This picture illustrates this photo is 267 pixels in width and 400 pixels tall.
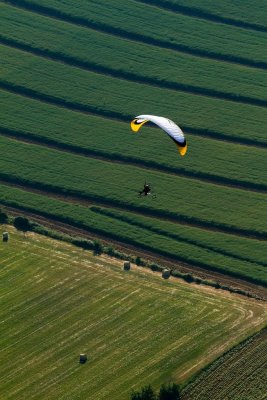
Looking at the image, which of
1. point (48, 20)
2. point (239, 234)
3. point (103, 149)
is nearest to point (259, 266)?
point (239, 234)

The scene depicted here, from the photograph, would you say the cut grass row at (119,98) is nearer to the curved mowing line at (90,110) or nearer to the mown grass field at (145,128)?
the curved mowing line at (90,110)

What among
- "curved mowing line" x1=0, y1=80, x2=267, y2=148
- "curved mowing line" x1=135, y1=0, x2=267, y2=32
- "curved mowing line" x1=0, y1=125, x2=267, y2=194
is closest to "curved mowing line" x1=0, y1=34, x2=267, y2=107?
"curved mowing line" x1=0, y1=80, x2=267, y2=148

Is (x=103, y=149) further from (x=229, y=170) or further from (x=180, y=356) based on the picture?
(x=180, y=356)

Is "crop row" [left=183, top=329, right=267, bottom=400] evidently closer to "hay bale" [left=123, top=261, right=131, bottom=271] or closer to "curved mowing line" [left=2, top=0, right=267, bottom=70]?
"hay bale" [left=123, top=261, right=131, bottom=271]

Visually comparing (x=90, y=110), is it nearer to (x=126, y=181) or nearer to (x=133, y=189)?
(x=126, y=181)

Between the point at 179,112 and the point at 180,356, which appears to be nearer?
the point at 180,356
